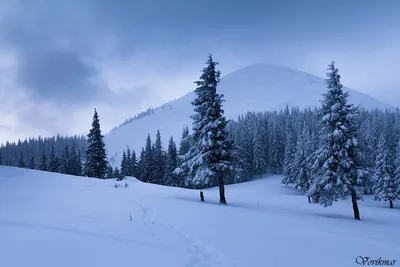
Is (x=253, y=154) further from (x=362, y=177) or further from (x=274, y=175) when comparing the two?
(x=362, y=177)

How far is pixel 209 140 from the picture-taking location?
23250 millimetres

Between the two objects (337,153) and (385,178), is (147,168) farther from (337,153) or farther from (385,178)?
(337,153)

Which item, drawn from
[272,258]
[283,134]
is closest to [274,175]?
[283,134]

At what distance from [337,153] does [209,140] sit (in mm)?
10974

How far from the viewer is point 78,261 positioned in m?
6.45

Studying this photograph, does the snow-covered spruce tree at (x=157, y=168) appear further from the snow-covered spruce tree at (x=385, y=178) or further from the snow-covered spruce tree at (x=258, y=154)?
the snow-covered spruce tree at (x=385, y=178)

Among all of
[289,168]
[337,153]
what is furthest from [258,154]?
[337,153]

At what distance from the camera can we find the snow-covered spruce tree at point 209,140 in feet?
76.8

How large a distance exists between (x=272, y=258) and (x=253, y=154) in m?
74.8

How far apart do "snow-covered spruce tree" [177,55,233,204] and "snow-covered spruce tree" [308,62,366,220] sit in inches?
323

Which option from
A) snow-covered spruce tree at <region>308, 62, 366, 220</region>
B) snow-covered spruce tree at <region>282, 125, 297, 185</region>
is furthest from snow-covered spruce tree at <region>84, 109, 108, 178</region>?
snow-covered spruce tree at <region>282, 125, 297, 185</region>

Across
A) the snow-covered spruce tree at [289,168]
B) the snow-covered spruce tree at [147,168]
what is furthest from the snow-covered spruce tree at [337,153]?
the snow-covered spruce tree at [147,168]

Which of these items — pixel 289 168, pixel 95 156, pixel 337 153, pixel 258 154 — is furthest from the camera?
pixel 258 154

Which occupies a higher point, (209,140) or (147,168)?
(209,140)
